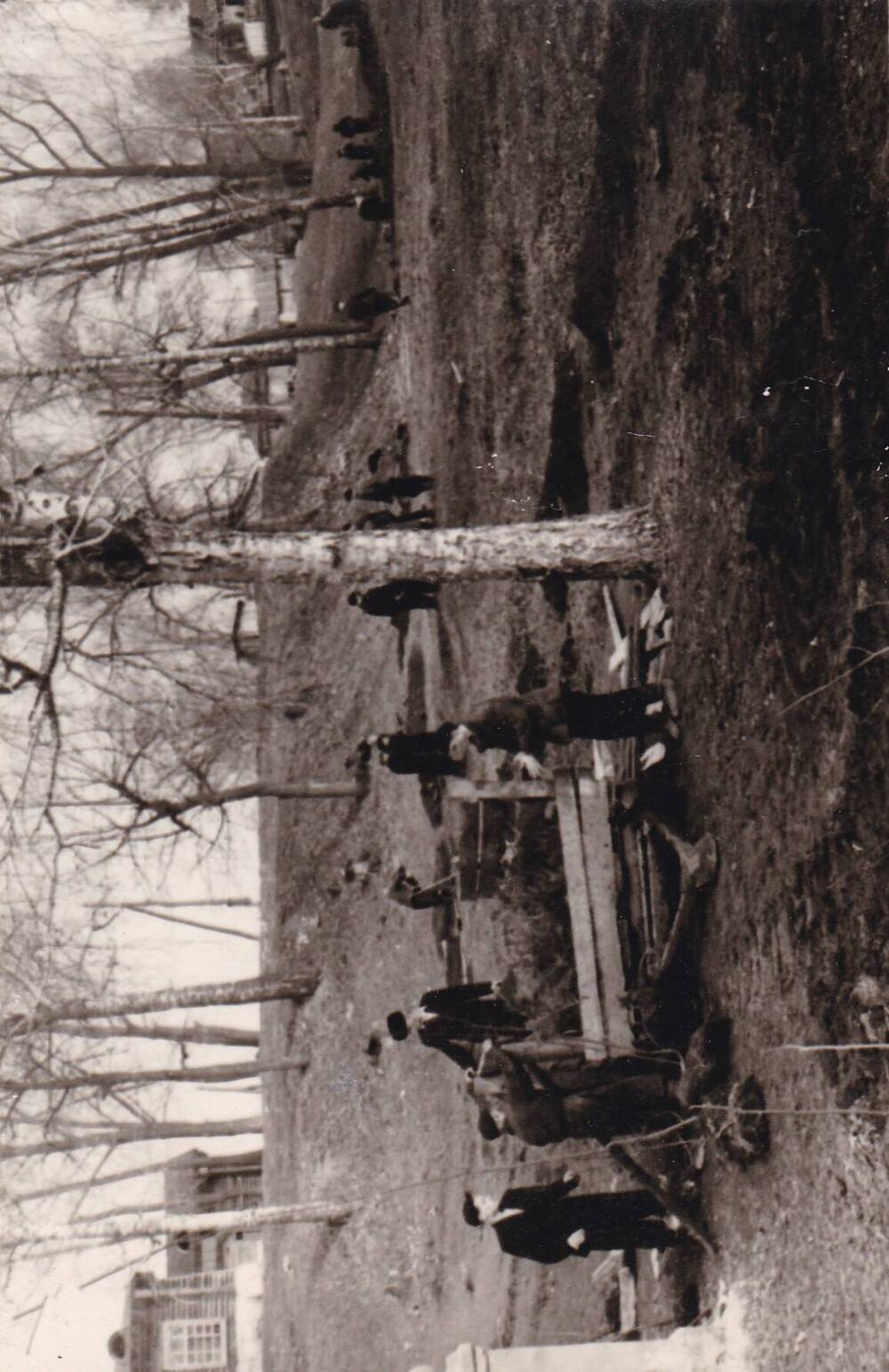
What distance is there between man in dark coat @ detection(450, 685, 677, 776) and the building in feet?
33.7

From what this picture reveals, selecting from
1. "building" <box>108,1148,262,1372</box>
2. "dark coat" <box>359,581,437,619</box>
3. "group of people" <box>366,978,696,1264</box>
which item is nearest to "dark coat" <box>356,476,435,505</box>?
"dark coat" <box>359,581,437,619</box>

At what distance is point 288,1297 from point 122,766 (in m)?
7.37

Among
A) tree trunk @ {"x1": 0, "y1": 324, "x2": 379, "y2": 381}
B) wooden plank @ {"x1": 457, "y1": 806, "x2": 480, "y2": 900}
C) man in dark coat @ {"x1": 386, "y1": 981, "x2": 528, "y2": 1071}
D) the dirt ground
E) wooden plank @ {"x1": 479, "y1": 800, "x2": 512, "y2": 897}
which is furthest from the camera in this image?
tree trunk @ {"x1": 0, "y1": 324, "x2": 379, "y2": 381}

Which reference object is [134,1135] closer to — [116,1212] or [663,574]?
[116,1212]

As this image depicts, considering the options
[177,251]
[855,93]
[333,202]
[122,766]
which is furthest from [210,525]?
[177,251]

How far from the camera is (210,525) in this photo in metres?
8.54

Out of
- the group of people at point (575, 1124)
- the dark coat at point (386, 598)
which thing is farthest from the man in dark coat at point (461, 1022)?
the dark coat at point (386, 598)

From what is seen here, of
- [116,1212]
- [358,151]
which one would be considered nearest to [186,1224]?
[116,1212]

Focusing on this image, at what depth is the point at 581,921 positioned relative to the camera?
29.3ft

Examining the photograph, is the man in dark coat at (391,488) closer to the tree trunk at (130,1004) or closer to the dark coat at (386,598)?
the dark coat at (386,598)

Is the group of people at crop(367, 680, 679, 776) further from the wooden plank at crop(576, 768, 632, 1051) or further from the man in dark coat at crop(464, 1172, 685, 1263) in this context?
the man in dark coat at crop(464, 1172, 685, 1263)

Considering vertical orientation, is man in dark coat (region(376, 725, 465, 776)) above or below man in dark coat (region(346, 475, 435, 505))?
below

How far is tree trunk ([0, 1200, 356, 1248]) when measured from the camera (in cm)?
1360

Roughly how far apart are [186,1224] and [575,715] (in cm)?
849
